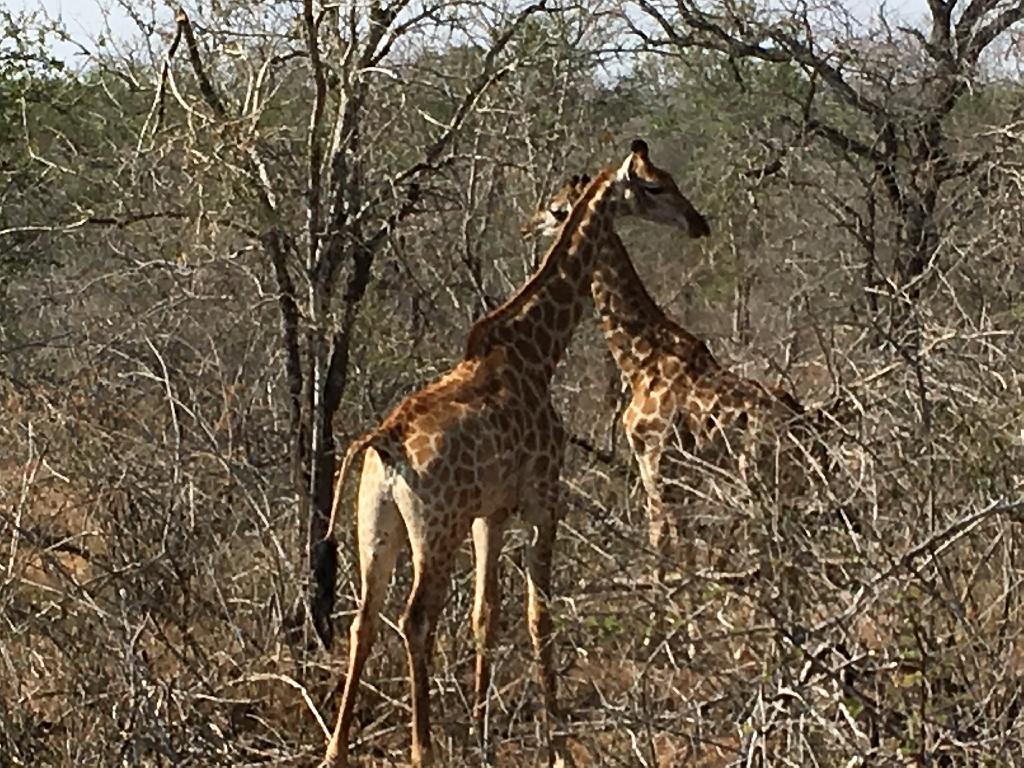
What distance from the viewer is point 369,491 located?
4848 mm

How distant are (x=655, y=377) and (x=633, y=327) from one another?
22cm

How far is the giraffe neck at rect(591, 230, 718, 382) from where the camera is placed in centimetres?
630

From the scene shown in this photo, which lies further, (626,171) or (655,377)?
(655,377)

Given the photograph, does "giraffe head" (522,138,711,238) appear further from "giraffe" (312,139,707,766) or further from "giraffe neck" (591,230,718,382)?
"giraffe neck" (591,230,718,382)

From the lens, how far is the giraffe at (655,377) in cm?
596

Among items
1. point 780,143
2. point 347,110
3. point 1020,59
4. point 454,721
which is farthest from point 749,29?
point 454,721

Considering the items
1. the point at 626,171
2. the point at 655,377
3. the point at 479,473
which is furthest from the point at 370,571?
the point at 626,171

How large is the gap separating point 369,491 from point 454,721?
2.39 feet

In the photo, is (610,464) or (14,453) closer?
(14,453)

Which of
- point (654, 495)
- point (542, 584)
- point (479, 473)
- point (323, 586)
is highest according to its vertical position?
point (479, 473)

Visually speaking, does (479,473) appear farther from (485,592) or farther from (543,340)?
(543,340)

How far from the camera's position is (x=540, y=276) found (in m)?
5.84

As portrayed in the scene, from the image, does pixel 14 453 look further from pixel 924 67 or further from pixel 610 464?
pixel 924 67

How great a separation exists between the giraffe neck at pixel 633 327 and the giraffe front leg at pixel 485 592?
126cm
